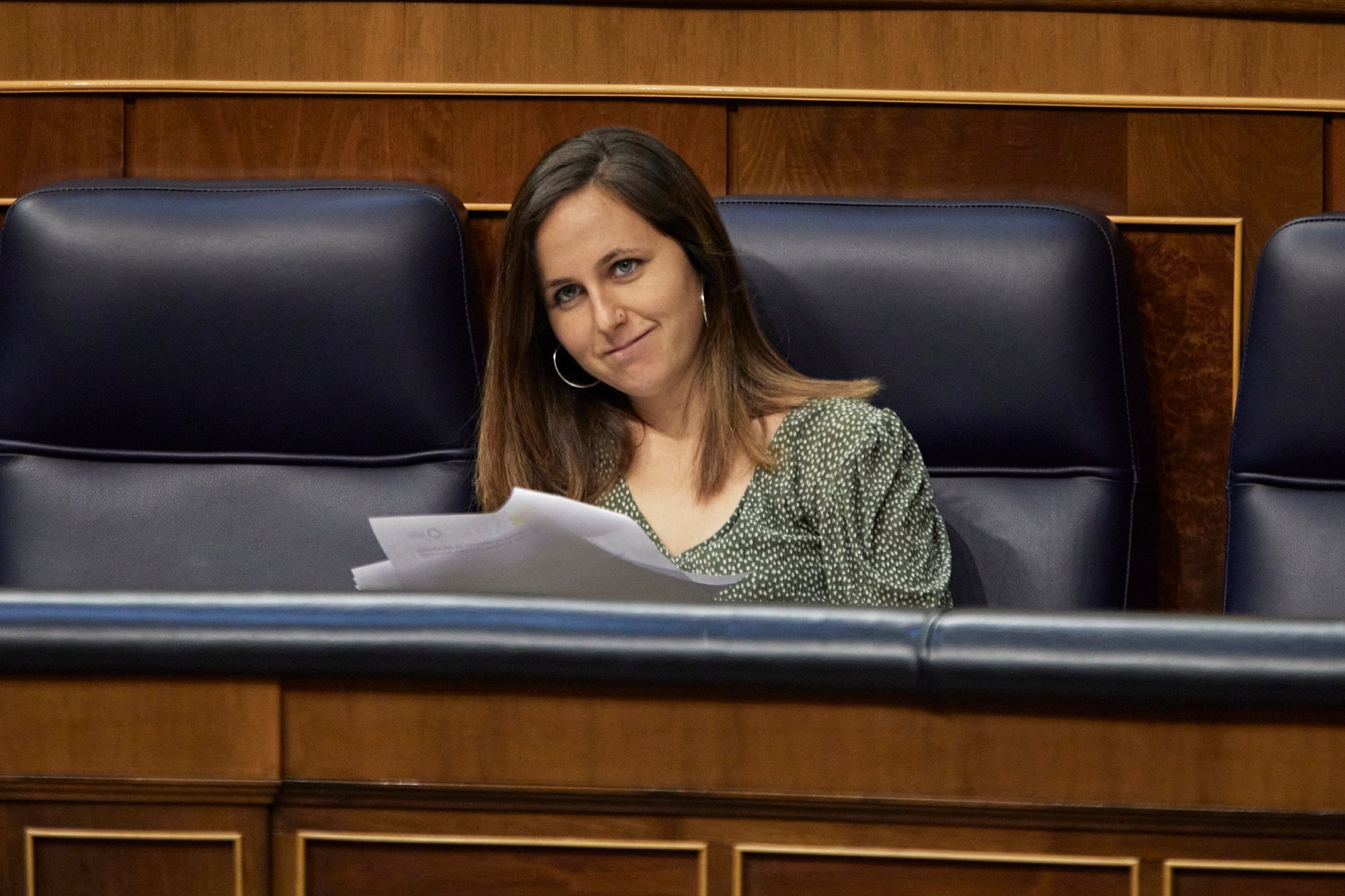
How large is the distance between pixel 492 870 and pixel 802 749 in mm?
141

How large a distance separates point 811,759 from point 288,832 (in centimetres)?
22

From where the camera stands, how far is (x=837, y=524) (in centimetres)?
120

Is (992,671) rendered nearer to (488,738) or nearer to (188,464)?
(488,738)

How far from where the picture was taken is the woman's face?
4.05 ft

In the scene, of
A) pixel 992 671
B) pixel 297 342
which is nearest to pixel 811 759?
pixel 992 671

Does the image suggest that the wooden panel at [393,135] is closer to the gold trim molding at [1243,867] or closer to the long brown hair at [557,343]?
the long brown hair at [557,343]

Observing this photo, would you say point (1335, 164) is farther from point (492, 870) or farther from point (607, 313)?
point (492, 870)

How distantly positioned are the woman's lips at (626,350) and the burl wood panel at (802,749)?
2.20ft

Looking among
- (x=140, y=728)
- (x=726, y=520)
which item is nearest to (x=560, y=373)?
(x=726, y=520)

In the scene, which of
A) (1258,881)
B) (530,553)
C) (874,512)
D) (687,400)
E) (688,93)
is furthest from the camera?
(688,93)

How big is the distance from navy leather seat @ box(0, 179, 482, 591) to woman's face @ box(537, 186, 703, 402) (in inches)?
5.3

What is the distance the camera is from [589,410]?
52.9 inches

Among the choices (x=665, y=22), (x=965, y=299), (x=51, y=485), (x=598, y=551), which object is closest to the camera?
(x=598, y=551)

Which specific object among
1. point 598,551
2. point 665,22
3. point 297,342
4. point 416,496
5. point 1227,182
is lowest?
point 598,551
